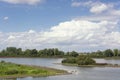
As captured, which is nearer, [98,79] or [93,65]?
[98,79]

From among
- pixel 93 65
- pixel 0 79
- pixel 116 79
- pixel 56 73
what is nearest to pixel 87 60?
pixel 93 65

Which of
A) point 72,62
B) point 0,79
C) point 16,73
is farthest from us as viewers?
point 72,62

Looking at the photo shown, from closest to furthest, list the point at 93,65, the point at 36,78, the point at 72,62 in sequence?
the point at 36,78, the point at 93,65, the point at 72,62

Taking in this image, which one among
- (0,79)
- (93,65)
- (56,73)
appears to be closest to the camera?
(0,79)

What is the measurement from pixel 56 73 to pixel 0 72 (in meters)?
18.0

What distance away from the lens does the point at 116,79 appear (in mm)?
84812

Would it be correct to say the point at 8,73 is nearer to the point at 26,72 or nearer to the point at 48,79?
the point at 26,72

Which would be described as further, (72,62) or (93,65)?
(72,62)

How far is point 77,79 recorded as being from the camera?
270ft

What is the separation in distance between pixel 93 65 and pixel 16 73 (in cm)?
6393

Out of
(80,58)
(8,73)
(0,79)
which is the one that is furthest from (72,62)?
(0,79)

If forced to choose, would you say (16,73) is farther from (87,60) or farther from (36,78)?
(87,60)

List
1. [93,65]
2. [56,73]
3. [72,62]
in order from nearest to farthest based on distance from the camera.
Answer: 1. [56,73]
2. [93,65]
3. [72,62]

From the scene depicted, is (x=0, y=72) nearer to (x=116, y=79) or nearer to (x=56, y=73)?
(x=56, y=73)
